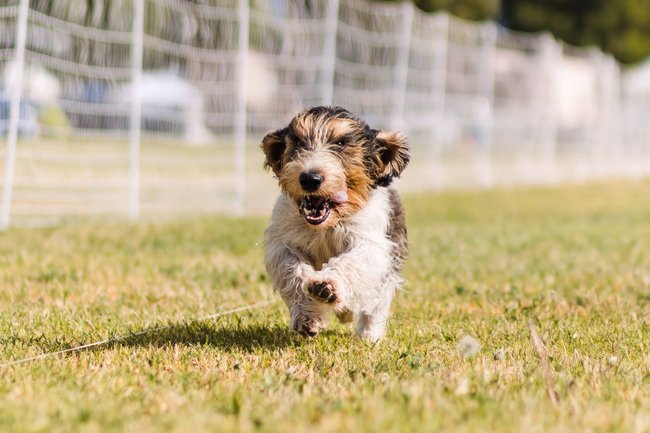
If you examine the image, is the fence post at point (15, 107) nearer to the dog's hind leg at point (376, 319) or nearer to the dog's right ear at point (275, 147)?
the dog's right ear at point (275, 147)

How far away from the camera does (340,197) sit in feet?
16.7

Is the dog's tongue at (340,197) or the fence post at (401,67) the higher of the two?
the fence post at (401,67)

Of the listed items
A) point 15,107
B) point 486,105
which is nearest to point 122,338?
point 15,107

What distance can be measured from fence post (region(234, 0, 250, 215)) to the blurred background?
22 millimetres

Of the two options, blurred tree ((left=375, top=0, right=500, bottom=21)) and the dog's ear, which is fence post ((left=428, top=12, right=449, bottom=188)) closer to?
blurred tree ((left=375, top=0, right=500, bottom=21))

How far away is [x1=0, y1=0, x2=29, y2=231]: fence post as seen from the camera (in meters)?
10.2

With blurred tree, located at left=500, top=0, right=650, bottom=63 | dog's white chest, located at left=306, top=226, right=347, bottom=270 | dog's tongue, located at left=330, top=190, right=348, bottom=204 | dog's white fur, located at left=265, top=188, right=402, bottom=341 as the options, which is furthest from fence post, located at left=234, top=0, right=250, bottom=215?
blurred tree, located at left=500, top=0, right=650, bottom=63

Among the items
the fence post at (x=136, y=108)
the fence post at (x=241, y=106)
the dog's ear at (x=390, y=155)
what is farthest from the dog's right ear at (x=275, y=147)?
the fence post at (x=241, y=106)

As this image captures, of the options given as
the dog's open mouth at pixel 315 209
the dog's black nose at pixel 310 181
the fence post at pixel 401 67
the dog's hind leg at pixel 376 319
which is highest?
the fence post at pixel 401 67

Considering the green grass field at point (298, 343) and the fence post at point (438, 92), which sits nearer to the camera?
the green grass field at point (298, 343)

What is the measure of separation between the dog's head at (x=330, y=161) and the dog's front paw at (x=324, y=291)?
39 centimetres

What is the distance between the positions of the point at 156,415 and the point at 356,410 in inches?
27.0

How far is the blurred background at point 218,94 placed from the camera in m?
11.4

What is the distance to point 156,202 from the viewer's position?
13703mm
